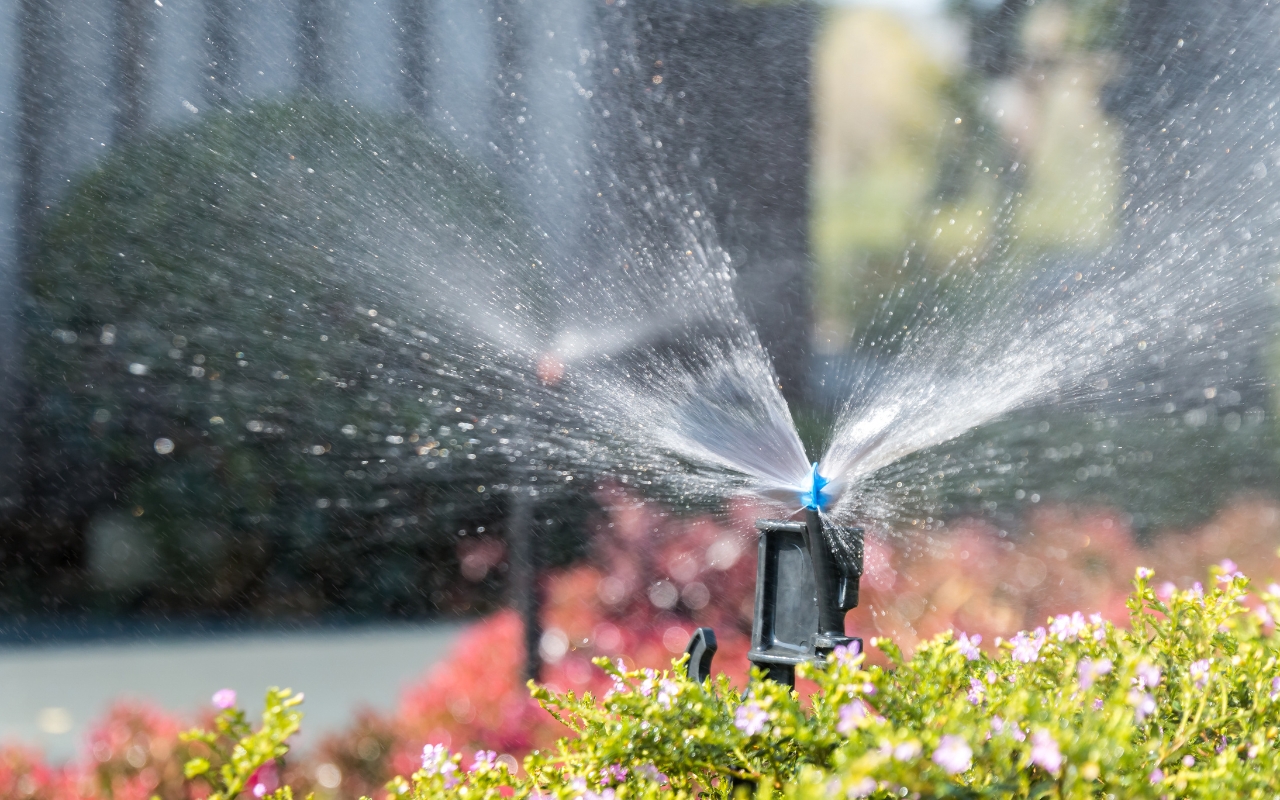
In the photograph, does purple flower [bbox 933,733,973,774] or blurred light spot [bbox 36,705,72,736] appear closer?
purple flower [bbox 933,733,973,774]

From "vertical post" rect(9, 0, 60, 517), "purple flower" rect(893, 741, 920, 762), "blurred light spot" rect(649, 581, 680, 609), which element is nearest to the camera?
"purple flower" rect(893, 741, 920, 762)

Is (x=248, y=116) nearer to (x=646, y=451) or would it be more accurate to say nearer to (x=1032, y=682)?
(x=646, y=451)

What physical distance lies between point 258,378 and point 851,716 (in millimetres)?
4026

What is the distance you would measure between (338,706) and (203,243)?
1.93 m

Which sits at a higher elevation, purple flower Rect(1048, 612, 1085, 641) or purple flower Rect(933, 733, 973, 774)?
purple flower Rect(1048, 612, 1085, 641)

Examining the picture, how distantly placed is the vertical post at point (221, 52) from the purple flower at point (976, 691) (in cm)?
404

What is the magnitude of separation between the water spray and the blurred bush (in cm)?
259

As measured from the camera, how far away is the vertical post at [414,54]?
4.45 m

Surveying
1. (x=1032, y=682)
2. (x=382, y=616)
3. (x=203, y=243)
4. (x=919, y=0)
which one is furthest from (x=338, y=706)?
(x=919, y=0)

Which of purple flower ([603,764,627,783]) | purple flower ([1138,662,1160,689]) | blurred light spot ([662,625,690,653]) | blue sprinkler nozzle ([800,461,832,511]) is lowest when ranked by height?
blurred light spot ([662,625,690,653])

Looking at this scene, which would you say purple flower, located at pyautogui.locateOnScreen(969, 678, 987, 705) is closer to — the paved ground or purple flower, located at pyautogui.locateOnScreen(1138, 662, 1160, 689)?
purple flower, located at pyautogui.locateOnScreen(1138, 662, 1160, 689)

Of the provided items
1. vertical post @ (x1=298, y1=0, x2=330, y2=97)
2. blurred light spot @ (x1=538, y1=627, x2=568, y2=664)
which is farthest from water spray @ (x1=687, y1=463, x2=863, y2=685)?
vertical post @ (x1=298, y1=0, x2=330, y2=97)

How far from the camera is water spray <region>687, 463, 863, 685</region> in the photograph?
4.07 feet

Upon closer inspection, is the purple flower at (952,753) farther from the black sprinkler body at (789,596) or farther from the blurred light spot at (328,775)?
the blurred light spot at (328,775)
